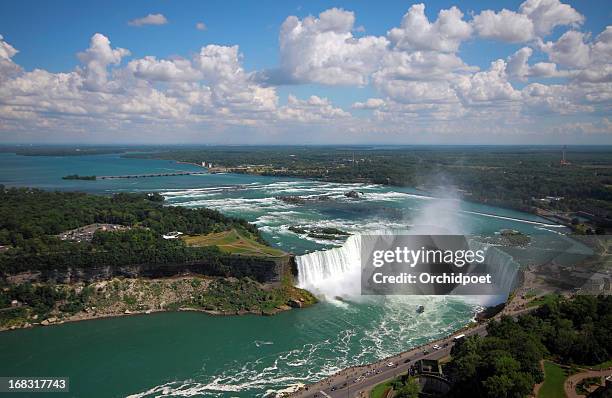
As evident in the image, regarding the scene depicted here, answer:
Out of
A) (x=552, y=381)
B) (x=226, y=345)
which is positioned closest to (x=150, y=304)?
(x=226, y=345)

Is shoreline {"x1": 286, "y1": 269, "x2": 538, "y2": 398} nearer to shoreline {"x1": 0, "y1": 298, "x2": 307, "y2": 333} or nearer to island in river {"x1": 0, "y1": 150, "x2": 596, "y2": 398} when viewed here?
island in river {"x1": 0, "y1": 150, "x2": 596, "y2": 398}

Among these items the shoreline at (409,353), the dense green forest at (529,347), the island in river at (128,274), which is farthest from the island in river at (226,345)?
the dense green forest at (529,347)

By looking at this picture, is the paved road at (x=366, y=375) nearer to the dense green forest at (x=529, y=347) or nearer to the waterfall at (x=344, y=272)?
the dense green forest at (x=529, y=347)

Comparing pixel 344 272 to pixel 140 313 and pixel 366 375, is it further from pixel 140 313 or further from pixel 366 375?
pixel 366 375

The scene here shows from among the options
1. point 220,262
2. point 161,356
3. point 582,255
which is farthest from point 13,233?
point 582,255

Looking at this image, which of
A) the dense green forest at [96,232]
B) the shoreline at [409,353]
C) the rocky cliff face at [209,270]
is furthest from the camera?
the dense green forest at [96,232]

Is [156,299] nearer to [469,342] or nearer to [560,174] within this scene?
[469,342]
